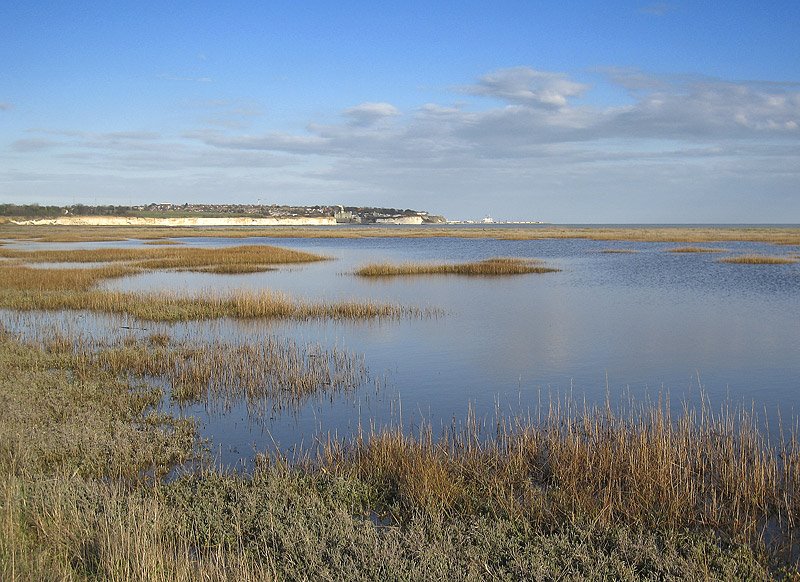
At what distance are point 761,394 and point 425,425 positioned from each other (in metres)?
6.25

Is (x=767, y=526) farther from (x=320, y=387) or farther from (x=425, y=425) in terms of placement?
(x=320, y=387)

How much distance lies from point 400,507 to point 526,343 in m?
10.7

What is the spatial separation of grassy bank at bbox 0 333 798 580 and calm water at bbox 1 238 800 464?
5.30 feet

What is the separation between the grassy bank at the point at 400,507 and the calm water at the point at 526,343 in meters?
1.61

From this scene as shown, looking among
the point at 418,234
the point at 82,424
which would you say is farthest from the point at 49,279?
the point at 418,234

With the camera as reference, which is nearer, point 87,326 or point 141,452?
point 141,452

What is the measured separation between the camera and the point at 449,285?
99.1 ft

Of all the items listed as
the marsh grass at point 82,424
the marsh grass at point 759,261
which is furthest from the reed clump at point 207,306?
the marsh grass at point 759,261

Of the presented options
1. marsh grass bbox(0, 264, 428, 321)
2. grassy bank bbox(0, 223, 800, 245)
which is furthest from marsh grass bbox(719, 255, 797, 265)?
marsh grass bbox(0, 264, 428, 321)

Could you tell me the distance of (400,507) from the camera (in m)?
6.74

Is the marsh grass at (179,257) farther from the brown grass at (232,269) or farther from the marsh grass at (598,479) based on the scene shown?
the marsh grass at (598,479)

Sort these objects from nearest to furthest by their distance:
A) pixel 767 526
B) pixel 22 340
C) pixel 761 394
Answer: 1. pixel 767 526
2. pixel 761 394
3. pixel 22 340

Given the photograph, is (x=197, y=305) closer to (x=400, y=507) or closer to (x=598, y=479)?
(x=400, y=507)

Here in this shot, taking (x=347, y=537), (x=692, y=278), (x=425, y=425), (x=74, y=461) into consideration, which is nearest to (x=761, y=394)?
(x=425, y=425)
